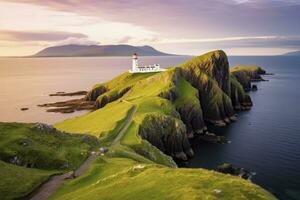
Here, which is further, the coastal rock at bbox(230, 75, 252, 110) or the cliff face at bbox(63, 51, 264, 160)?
the coastal rock at bbox(230, 75, 252, 110)

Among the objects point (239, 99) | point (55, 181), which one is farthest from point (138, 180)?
point (239, 99)

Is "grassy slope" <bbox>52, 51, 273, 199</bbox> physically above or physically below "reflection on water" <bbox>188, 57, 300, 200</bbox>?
above

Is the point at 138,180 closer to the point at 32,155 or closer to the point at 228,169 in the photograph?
the point at 32,155

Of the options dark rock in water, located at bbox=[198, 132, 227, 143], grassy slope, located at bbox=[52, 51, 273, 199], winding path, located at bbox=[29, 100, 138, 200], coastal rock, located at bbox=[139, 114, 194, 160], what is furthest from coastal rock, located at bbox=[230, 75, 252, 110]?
winding path, located at bbox=[29, 100, 138, 200]

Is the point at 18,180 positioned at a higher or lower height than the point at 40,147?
lower

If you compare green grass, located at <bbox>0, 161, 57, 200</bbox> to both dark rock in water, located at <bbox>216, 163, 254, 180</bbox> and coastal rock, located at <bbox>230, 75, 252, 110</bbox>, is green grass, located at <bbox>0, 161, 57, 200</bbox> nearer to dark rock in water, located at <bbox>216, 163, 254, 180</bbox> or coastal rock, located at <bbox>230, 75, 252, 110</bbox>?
dark rock in water, located at <bbox>216, 163, 254, 180</bbox>
